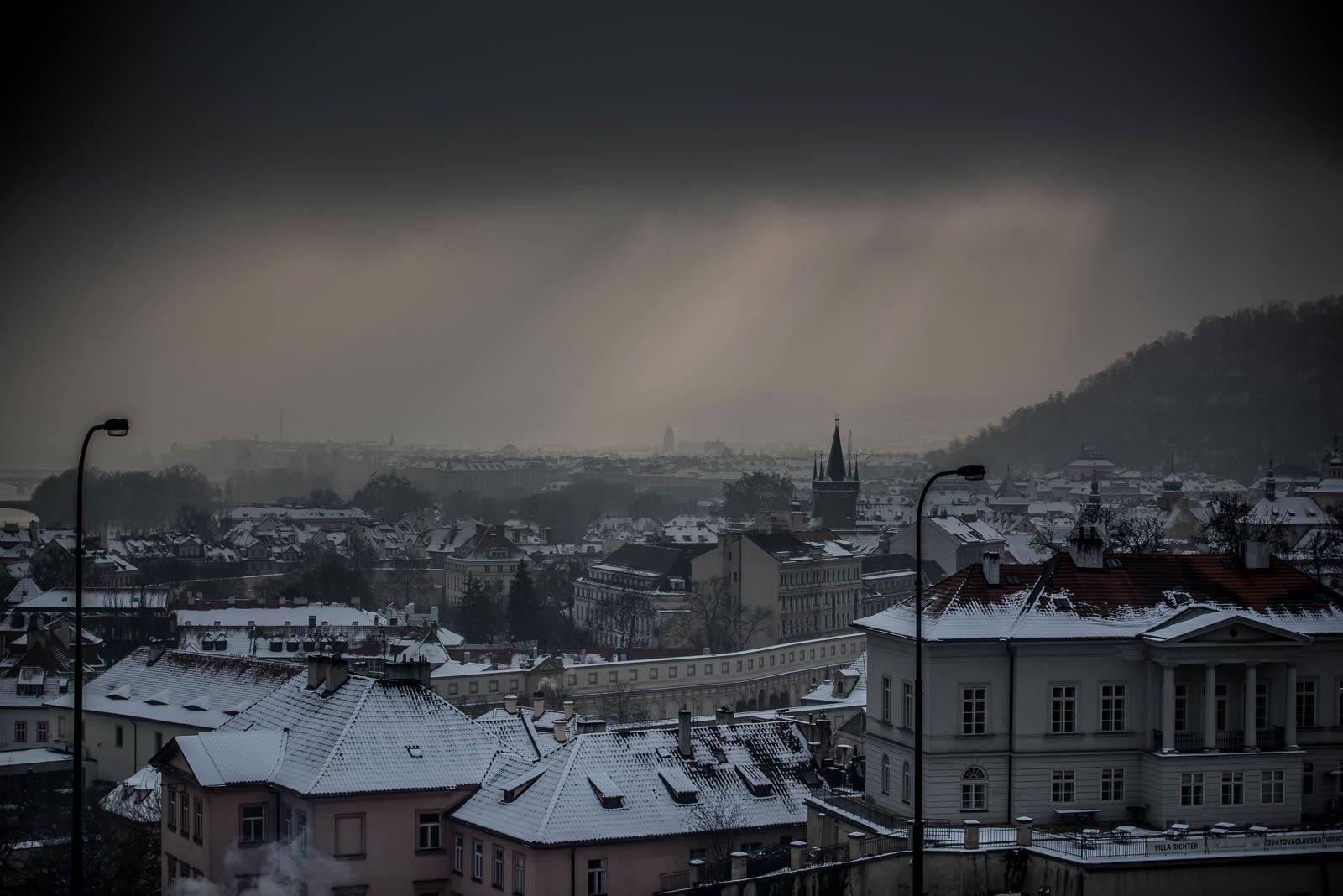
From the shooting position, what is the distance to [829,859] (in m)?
33.8

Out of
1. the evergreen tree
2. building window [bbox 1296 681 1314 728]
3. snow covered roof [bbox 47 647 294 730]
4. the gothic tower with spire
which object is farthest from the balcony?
the gothic tower with spire

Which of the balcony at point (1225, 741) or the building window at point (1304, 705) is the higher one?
the building window at point (1304, 705)

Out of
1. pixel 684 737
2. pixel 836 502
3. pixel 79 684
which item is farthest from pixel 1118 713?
pixel 836 502

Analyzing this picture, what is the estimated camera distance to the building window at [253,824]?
38.2m

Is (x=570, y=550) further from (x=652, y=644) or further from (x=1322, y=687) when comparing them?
(x=1322, y=687)

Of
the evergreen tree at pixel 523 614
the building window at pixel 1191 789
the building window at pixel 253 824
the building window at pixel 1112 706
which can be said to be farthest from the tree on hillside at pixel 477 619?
the building window at pixel 1191 789

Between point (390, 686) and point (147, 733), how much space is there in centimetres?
2569

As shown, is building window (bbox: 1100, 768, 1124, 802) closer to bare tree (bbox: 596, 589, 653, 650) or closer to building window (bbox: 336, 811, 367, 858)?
building window (bbox: 336, 811, 367, 858)

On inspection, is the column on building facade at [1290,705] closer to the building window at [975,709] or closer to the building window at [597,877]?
the building window at [975,709]

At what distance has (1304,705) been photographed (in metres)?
36.8

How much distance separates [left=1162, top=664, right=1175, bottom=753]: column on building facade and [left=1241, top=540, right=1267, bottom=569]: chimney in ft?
14.7

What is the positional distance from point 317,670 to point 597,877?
1015 cm

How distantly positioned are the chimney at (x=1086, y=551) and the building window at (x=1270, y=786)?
17.9 ft

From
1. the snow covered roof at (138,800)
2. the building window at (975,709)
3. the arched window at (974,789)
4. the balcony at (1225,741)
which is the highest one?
the building window at (975,709)
